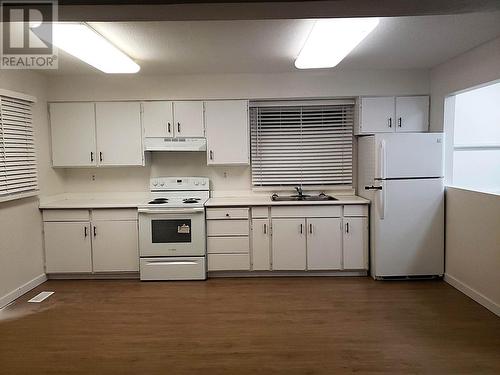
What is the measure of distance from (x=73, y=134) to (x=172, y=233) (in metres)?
1.77

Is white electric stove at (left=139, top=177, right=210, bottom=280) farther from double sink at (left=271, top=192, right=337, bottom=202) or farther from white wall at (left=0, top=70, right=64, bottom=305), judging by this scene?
white wall at (left=0, top=70, right=64, bottom=305)

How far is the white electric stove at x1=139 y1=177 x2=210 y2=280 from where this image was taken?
4.10m

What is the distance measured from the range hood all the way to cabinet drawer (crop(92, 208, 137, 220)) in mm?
793

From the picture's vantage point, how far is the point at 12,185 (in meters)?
3.52

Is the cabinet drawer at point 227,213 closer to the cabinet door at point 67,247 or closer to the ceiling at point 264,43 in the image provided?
the cabinet door at point 67,247

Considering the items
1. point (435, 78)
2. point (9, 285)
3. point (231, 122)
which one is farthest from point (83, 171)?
point (435, 78)

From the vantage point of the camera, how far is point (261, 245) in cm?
420

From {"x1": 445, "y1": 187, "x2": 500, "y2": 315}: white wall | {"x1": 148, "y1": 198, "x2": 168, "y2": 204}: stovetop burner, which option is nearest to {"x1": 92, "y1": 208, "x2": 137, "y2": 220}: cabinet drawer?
{"x1": 148, "y1": 198, "x2": 168, "y2": 204}: stovetop burner

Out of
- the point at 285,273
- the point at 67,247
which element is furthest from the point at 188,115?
the point at 285,273

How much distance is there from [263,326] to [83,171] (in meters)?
3.22

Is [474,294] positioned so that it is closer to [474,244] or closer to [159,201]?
[474,244]

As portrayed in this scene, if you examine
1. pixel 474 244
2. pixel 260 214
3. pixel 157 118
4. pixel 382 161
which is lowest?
pixel 474 244

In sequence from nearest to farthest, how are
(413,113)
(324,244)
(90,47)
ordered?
(90,47) → (324,244) → (413,113)

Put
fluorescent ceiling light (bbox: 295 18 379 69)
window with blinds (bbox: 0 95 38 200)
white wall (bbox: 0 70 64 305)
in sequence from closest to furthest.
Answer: fluorescent ceiling light (bbox: 295 18 379 69), window with blinds (bbox: 0 95 38 200), white wall (bbox: 0 70 64 305)
